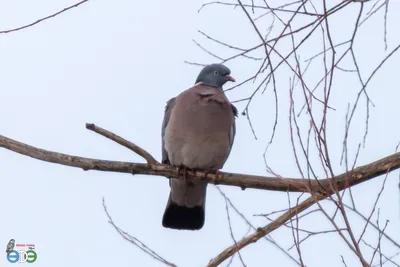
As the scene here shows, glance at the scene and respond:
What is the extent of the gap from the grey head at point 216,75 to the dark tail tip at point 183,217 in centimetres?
101

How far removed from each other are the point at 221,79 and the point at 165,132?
2.25 ft

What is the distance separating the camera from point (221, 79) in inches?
248

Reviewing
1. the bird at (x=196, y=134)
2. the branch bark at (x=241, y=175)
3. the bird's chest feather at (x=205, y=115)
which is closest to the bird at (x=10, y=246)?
the bird at (x=196, y=134)

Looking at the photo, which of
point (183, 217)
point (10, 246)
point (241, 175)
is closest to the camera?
point (241, 175)

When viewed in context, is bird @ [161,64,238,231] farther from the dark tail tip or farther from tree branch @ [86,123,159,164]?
tree branch @ [86,123,159,164]

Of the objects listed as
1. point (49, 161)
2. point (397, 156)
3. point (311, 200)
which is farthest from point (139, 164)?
point (397, 156)

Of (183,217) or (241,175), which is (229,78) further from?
(241,175)

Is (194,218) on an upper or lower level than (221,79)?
lower

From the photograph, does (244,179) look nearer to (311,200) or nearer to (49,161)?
(311,200)

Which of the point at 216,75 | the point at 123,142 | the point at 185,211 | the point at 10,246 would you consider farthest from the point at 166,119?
the point at 10,246

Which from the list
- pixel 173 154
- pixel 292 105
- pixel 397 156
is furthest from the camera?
pixel 173 154

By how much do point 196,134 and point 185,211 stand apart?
0.80 meters

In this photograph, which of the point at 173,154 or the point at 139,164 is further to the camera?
the point at 173,154

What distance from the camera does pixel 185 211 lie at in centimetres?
627
